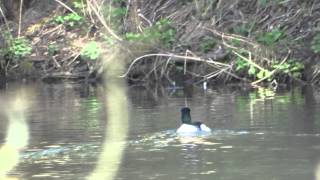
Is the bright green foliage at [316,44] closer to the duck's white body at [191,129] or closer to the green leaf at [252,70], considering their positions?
the green leaf at [252,70]

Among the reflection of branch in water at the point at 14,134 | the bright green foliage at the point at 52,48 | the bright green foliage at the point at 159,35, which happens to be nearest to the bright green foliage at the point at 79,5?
the bright green foliage at the point at 52,48

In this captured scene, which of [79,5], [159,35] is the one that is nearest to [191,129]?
[159,35]

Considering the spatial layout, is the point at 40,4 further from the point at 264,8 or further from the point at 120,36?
the point at 264,8

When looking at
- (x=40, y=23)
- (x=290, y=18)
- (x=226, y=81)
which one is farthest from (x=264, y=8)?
(x=40, y=23)

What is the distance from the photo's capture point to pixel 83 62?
32094 mm

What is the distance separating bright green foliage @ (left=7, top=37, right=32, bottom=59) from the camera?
3325cm

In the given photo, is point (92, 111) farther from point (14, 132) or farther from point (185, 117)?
point (14, 132)

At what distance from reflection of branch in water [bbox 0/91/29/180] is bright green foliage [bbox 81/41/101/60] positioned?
3689 millimetres

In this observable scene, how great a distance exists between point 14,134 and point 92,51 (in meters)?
16.8

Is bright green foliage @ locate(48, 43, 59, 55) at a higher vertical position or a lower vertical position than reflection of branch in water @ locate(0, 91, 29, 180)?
higher

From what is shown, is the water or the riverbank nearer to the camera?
the water

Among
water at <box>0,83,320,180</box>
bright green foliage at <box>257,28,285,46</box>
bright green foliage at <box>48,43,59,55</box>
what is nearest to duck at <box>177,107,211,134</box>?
water at <box>0,83,320,180</box>

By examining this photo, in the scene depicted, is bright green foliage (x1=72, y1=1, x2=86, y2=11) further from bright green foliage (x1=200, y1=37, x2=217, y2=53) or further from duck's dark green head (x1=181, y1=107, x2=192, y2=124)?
duck's dark green head (x1=181, y1=107, x2=192, y2=124)

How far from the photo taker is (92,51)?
30.1 metres
